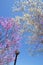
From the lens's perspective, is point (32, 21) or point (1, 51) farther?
point (32, 21)

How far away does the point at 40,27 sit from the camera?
14062 millimetres

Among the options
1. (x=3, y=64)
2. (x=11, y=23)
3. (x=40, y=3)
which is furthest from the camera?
(x=40, y=3)

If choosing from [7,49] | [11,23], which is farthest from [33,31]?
[7,49]

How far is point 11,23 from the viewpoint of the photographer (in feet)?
46.0

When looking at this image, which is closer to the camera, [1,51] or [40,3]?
[1,51]

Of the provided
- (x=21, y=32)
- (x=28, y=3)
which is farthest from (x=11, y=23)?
→ (x=28, y=3)

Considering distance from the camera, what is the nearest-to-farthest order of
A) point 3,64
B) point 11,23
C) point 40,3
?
point 3,64, point 11,23, point 40,3

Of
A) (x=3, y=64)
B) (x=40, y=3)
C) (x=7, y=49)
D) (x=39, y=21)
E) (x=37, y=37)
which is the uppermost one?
(x=40, y=3)

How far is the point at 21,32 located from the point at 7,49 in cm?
229

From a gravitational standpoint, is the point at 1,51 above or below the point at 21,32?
below

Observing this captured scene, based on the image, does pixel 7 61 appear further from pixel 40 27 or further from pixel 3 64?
pixel 40 27

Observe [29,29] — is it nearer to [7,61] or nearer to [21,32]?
[21,32]

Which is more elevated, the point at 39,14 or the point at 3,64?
the point at 39,14

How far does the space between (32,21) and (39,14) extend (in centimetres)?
65
